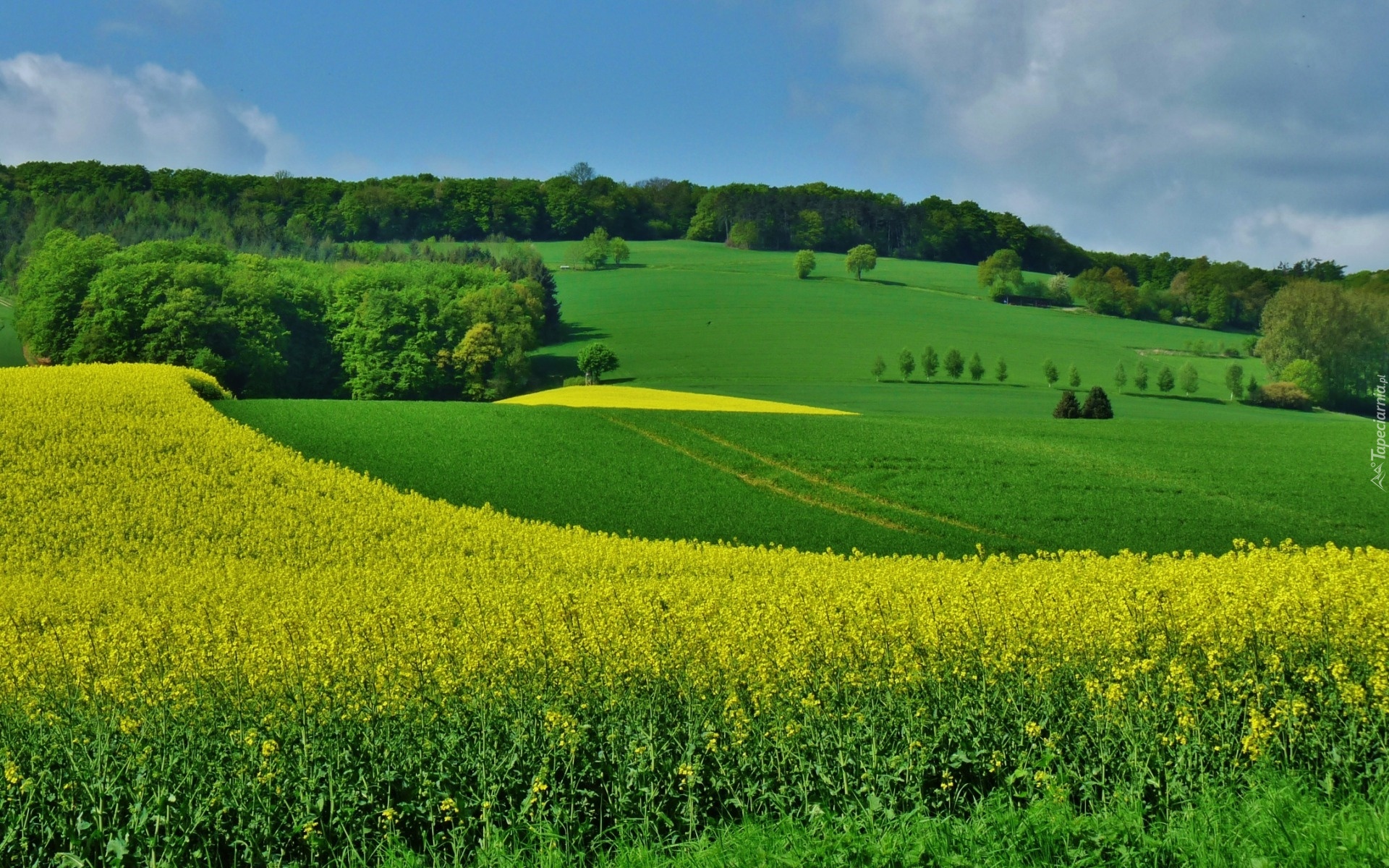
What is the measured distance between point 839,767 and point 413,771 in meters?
3.07

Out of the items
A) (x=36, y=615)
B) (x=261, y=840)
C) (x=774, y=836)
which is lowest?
(x=36, y=615)

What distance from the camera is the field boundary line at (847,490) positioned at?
1026 inches

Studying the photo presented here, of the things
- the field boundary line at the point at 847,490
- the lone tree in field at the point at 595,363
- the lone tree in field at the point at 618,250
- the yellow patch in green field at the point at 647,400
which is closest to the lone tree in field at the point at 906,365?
the yellow patch in green field at the point at 647,400

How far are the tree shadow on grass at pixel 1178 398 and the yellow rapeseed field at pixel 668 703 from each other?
49647 mm

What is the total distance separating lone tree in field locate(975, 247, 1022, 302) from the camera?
304 feet

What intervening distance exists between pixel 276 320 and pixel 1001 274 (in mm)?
63494

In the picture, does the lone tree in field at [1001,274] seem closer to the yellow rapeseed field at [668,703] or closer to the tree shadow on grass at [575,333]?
the tree shadow on grass at [575,333]

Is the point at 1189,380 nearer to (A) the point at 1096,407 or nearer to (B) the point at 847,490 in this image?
(A) the point at 1096,407

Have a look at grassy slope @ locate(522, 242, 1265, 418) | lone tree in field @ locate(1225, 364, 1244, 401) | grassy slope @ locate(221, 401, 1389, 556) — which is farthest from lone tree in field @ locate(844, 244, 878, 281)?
grassy slope @ locate(221, 401, 1389, 556)

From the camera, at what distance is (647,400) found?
50.4 meters

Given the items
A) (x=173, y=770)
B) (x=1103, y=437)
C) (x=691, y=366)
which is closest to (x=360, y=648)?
(x=173, y=770)

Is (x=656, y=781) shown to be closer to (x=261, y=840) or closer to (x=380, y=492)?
(x=261, y=840)

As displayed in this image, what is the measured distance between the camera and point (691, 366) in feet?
224

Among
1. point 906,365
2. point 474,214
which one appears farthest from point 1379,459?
point 474,214
